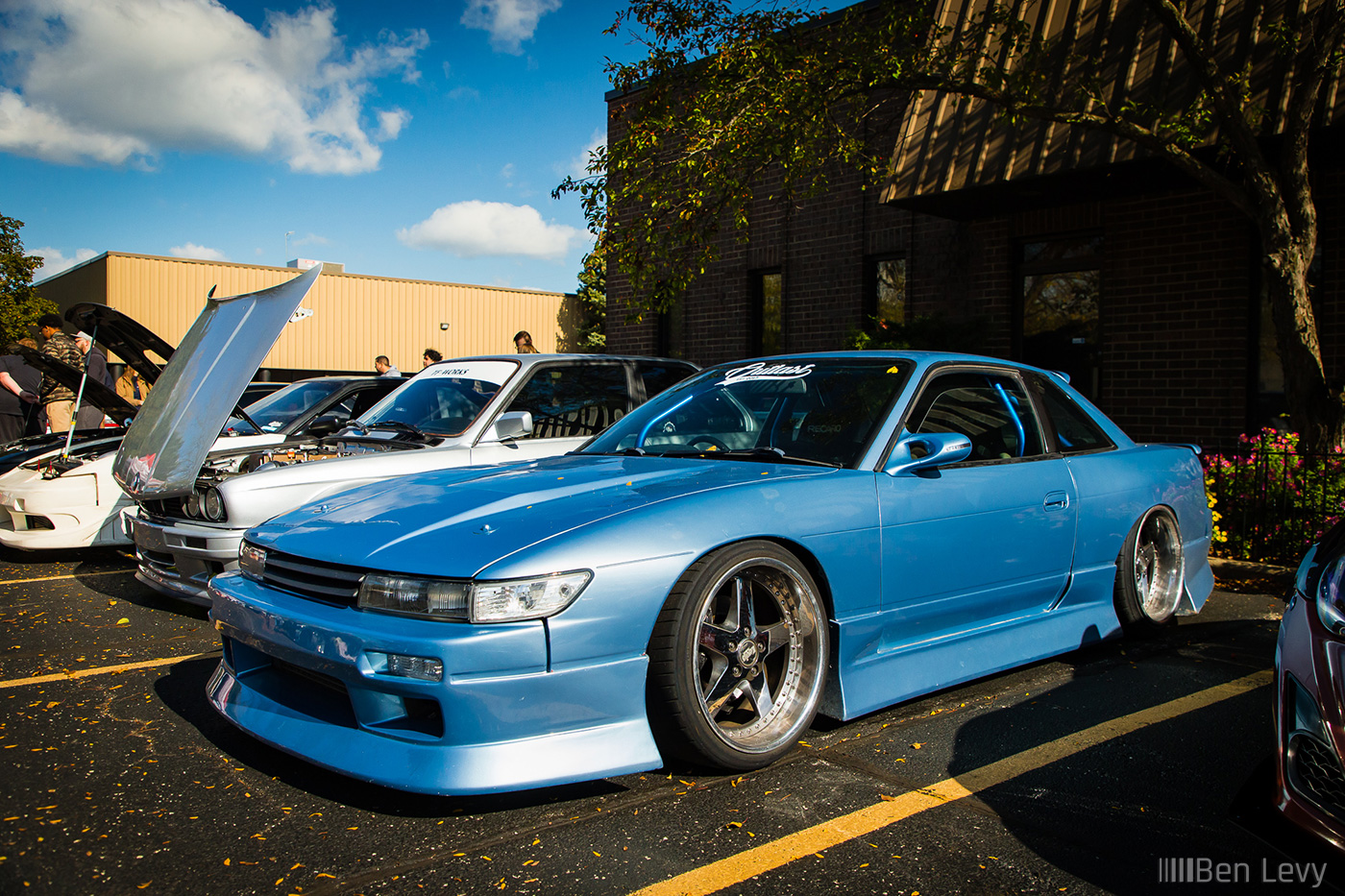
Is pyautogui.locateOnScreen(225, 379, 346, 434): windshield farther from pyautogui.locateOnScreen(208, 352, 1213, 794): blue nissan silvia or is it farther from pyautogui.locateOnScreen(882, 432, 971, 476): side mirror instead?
pyautogui.locateOnScreen(882, 432, 971, 476): side mirror

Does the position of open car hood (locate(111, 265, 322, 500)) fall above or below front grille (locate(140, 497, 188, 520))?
above

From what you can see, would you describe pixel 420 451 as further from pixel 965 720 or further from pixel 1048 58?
pixel 1048 58

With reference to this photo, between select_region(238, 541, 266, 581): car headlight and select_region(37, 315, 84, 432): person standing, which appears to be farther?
select_region(37, 315, 84, 432): person standing

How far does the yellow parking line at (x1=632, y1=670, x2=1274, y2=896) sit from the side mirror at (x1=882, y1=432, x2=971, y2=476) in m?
1.06

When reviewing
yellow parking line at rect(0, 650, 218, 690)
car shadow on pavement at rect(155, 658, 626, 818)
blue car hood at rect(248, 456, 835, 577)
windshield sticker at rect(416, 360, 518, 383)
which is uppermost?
windshield sticker at rect(416, 360, 518, 383)

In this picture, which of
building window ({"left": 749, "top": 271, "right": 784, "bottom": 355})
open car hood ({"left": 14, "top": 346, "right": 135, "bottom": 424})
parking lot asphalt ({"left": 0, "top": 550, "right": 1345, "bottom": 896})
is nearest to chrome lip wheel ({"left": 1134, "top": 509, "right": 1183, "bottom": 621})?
parking lot asphalt ({"left": 0, "top": 550, "right": 1345, "bottom": 896})

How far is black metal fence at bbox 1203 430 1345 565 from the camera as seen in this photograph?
6551mm

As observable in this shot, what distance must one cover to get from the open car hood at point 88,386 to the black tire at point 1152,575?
6.56m

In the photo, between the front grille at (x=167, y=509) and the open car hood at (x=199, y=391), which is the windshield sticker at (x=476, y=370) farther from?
the front grille at (x=167, y=509)

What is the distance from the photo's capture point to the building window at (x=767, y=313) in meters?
13.7

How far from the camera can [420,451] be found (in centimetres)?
570

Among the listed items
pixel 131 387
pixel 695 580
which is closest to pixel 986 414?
pixel 695 580

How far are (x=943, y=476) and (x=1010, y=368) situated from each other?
1.06 meters

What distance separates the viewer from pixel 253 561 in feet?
10.7
